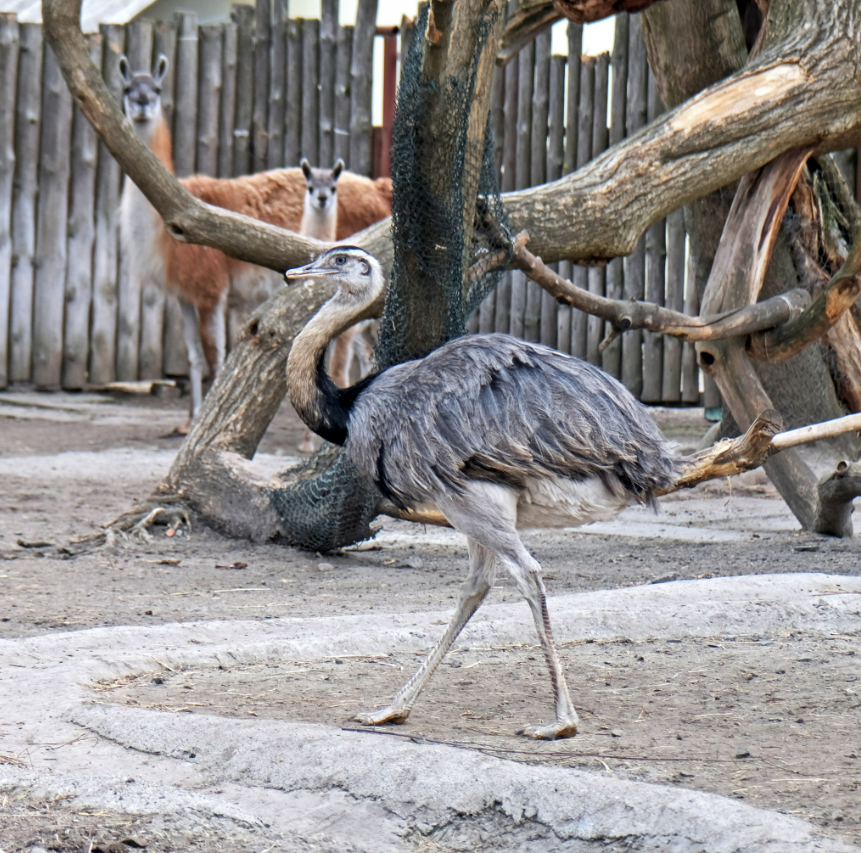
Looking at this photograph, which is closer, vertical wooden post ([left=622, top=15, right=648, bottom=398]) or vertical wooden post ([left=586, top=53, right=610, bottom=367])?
vertical wooden post ([left=622, top=15, right=648, bottom=398])

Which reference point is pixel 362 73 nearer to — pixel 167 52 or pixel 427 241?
pixel 167 52

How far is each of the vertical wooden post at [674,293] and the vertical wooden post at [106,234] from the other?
196 inches

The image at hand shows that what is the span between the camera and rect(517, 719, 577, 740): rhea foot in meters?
3.16


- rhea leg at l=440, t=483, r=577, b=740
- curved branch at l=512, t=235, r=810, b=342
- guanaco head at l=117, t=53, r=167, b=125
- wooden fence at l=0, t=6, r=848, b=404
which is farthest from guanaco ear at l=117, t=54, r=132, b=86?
rhea leg at l=440, t=483, r=577, b=740

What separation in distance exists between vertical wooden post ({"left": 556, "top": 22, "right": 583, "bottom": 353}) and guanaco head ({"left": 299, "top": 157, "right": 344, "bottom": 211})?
2.37 meters

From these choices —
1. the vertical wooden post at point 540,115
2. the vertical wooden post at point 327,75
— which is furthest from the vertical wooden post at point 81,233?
the vertical wooden post at point 540,115

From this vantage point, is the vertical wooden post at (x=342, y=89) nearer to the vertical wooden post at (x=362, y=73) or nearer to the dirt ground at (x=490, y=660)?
the vertical wooden post at (x=362, y=73)

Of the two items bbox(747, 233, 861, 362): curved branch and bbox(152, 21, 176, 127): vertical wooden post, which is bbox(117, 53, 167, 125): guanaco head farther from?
bbox(747, 233, 861, 362): curved branch

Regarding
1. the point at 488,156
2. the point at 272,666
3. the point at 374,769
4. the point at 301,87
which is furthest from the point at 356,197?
the point at 374,769

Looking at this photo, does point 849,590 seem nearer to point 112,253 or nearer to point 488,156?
point 488,156

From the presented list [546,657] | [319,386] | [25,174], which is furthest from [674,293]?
[546,657]

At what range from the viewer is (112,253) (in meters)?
11.2

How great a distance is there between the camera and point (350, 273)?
4016mm

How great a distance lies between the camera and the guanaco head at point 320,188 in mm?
9742
